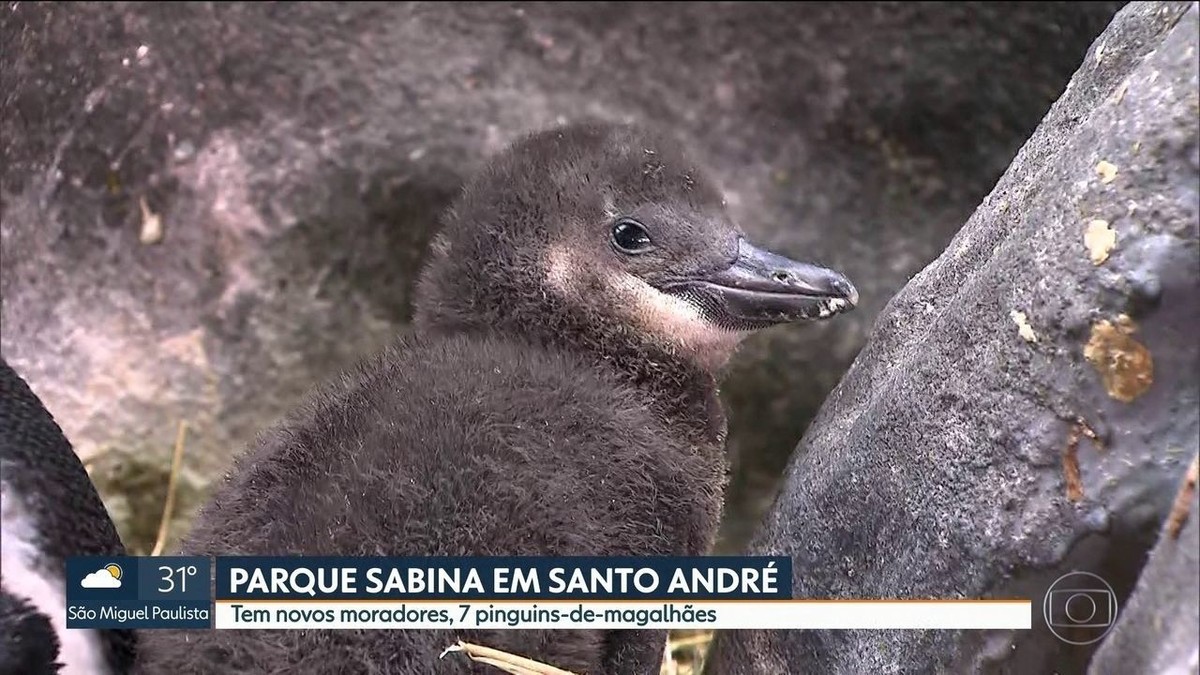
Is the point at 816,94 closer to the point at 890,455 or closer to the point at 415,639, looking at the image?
the point at 890,455

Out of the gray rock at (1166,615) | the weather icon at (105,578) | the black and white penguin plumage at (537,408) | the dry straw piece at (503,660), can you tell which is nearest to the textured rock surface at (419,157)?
the black and white penguin plumage at (537,408)

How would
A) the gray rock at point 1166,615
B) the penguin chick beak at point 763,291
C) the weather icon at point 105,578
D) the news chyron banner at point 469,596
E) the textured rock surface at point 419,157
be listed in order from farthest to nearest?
the textured rock surface at point 419,157
the penguin chick beak at point 763,291
the weather icon at point 105,578
the news chyron banner at point 469,596
the gray rock at point 1166,615

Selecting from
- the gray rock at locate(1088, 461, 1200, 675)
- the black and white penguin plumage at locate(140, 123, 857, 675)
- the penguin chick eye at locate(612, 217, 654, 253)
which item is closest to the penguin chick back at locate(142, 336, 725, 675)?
the black and white penguin plumage at locate(140, 123, 857, 675)

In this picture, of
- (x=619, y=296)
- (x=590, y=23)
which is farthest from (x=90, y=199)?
(x=619, y=296)

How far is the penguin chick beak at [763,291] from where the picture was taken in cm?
136

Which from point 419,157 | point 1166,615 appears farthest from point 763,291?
point 419,157

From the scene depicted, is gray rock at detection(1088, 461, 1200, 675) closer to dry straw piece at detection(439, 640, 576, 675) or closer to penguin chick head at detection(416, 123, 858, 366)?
dry straw piece at detection(439, 640, 576, 675)

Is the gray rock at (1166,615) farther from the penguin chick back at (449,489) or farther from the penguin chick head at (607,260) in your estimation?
the penguin chick head at (607,260)

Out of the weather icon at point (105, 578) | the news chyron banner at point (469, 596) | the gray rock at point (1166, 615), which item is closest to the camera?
the gray rock at point (1166, 615)

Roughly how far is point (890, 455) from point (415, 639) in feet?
1.43

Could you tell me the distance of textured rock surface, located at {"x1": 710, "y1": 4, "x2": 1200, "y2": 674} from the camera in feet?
2.88

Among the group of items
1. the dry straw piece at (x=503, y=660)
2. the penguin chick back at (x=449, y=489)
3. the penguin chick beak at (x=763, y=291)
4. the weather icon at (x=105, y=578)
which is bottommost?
the dry straw piece at (x=503, y=660)

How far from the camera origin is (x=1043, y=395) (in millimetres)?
961

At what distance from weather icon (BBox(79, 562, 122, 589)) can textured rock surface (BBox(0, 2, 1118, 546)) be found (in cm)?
86
